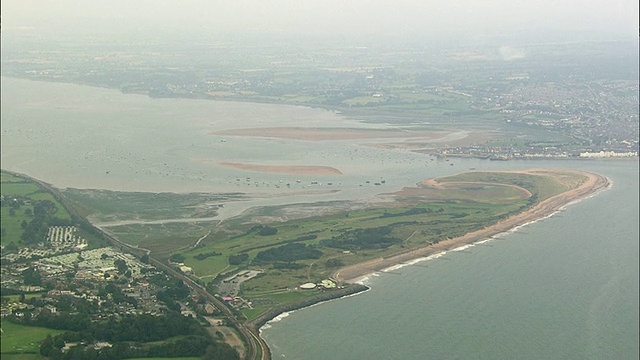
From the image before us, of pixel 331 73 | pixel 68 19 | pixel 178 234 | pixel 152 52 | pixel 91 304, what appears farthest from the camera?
pixel 68 19

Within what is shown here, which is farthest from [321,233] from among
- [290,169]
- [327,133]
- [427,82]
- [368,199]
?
[427,82]

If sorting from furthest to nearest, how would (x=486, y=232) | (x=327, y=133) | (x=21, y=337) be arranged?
1. (x=327, y=133)
2. (x=486, y=232)
3. (x=21, y=337)

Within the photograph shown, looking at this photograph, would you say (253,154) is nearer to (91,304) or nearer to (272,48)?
(91,304)

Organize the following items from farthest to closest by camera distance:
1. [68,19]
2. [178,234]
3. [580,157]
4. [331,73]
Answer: [68,19]
[331,73]
[580,157]
[178,234]

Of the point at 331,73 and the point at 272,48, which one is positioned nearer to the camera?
the point at 331,73

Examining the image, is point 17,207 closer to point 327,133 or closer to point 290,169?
point 290,169

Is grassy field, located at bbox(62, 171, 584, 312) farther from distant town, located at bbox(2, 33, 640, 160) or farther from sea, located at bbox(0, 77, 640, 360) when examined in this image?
distant town, located at bbox(2, 33, 640, 160)

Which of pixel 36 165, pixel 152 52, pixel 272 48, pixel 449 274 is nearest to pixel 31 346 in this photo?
pixel 449 274
